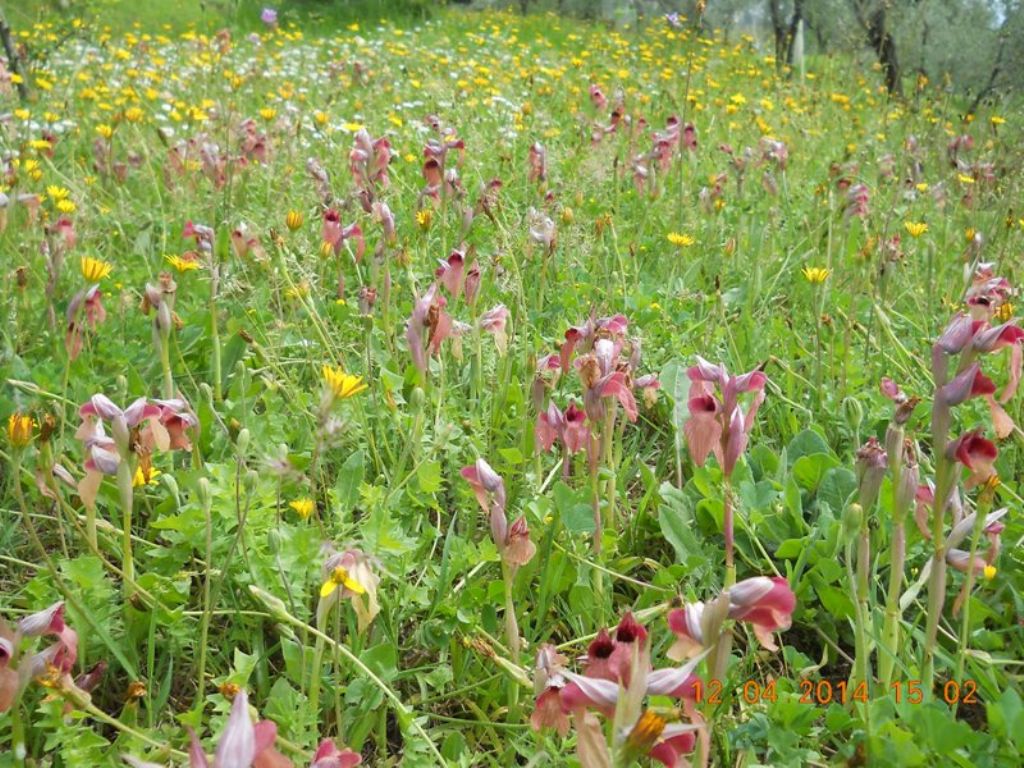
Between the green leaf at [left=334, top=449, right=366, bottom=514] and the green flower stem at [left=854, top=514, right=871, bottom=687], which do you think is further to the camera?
the green leaf at [left=334, top=449, right=366, bottom=514]

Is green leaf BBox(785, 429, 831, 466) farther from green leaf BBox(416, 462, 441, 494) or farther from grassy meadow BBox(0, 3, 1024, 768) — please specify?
green leaf BBox(416, 462, 441, 494)

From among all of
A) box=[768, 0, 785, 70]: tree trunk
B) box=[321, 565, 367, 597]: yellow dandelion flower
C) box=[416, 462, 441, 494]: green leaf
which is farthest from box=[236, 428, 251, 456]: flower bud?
box=[768, 0, 785, 70]: tree trunk

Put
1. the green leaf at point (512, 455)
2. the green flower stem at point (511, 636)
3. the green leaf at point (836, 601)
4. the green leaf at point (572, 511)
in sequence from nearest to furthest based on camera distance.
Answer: the green flower stem at point (511, 636)
the green leaf at point (836, 601)
the green leaf at point (572, 511)
the green leaf at point (512, 455)

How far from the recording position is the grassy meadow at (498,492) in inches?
51.4

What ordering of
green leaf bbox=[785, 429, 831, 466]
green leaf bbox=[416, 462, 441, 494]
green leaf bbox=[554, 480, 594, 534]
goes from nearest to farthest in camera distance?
green leaf bbox=[554, 480, 594, 534], green leaf bbox=[416, 462, 441, 494], green leaf bbox=[785, 429, 831, 466]

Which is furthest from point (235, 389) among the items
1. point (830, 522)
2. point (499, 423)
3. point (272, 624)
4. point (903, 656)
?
point (903, 656)

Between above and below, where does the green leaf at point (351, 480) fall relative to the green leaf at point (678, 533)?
above

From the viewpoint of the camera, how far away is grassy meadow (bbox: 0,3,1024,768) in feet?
4.29

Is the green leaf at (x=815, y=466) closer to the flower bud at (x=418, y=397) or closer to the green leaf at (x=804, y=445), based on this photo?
the green leaf at (x=804, y=445)

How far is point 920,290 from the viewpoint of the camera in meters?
3.31

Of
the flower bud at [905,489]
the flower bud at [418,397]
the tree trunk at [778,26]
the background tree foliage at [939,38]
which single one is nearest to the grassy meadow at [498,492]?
the flower bud at [905,489]

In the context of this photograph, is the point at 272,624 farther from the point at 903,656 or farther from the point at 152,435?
the point at 903,656

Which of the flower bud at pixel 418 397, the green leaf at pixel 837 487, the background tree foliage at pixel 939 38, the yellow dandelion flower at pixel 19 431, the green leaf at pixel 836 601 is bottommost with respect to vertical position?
the green leaf at pixel 836 601

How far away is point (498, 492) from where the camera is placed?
1.49m
